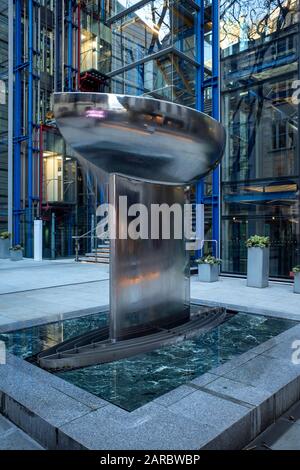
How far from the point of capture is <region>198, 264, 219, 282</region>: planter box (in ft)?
38.4

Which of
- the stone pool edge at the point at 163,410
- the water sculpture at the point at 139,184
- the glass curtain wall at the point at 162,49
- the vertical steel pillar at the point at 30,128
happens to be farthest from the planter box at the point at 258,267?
the vertical steel pillar at the point at 30,128

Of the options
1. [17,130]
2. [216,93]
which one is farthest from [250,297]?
[17,130]

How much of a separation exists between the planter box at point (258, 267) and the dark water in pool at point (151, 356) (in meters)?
4.18

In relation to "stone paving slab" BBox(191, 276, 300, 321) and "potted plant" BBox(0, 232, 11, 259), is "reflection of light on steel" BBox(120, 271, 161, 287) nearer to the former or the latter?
"stone paving slab" BBox(191, 276, 300, 321)

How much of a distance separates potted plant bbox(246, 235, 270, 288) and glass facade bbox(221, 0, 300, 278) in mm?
1668

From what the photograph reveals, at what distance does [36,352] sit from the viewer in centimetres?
480

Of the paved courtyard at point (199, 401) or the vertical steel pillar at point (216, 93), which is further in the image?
the vertical steel pillar at point (216, 93)

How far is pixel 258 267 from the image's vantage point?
10.7m

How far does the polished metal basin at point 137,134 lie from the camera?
4168mm

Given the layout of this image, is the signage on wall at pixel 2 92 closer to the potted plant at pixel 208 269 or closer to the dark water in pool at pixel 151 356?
the potted plant at pixel 208 269

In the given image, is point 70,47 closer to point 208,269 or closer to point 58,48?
point 58,48
